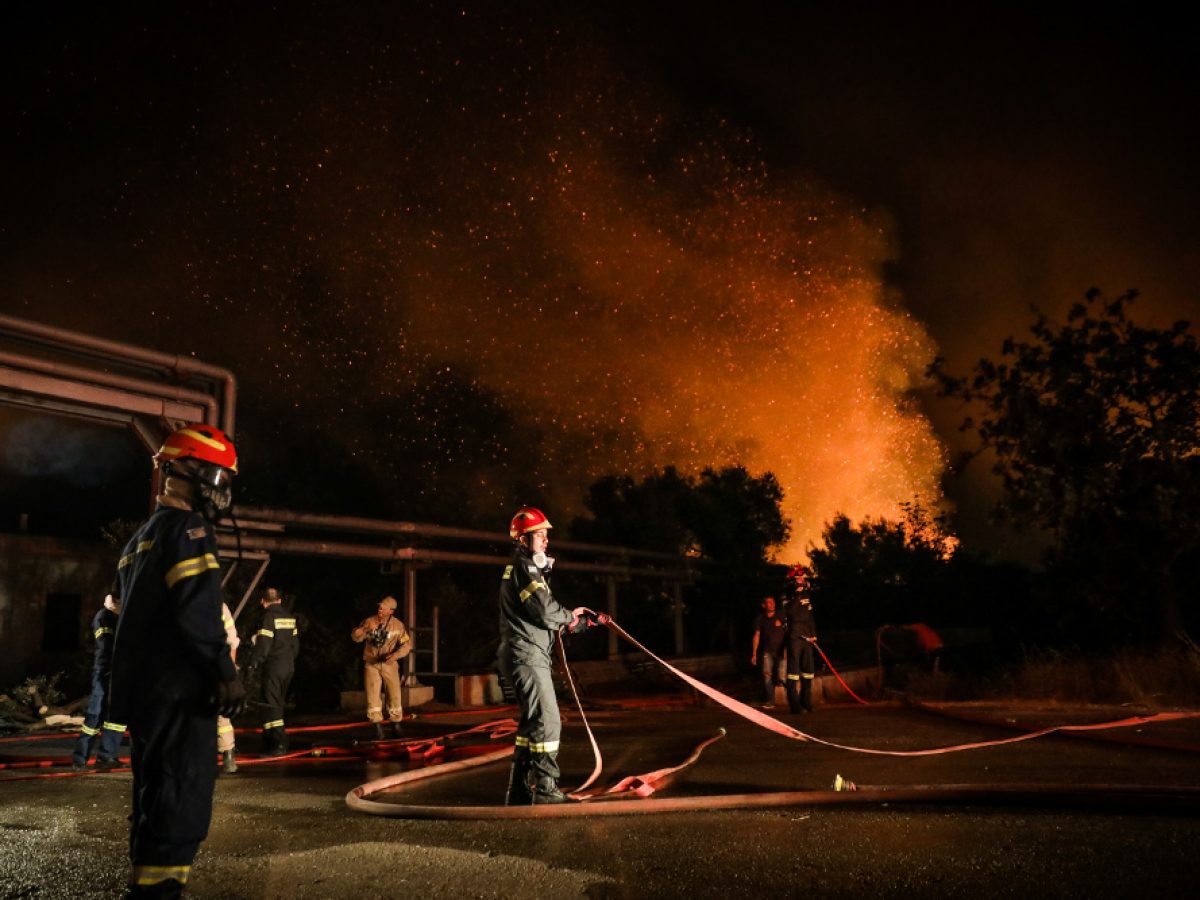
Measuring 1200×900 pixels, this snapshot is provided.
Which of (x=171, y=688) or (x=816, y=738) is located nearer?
(x=171, y=688)

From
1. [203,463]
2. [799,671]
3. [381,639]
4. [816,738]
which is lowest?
[816,738]

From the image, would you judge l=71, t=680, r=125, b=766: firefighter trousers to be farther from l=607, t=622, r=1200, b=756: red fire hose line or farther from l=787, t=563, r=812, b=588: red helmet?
l=787, t=563, r=812, b=588: red helmet

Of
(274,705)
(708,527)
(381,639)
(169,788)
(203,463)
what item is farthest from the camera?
(708,527)

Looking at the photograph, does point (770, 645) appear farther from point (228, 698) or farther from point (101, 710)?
point (228, 698)

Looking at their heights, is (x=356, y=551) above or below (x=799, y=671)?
above

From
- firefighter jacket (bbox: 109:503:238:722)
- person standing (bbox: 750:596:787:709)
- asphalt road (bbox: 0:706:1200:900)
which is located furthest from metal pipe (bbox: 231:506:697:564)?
firefighter jacket (bbox: 109:503:238:722)

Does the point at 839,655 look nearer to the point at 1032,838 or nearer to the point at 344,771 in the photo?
the point at 344,771

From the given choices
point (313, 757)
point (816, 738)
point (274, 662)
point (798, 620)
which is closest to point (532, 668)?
point (816, 738)

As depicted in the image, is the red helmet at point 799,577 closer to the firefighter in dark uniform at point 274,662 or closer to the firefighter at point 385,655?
the firefighter at point 385,655

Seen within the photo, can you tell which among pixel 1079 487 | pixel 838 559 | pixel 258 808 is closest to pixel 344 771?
pixel 258 808

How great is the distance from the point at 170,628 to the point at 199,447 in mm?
815

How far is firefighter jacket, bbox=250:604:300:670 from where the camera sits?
31.5 ft

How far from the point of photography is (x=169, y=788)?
10.5 feet

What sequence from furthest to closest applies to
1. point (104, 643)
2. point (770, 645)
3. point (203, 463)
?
1. point (770, 645)
2. point (104, 643)
3. point (203, 463)
